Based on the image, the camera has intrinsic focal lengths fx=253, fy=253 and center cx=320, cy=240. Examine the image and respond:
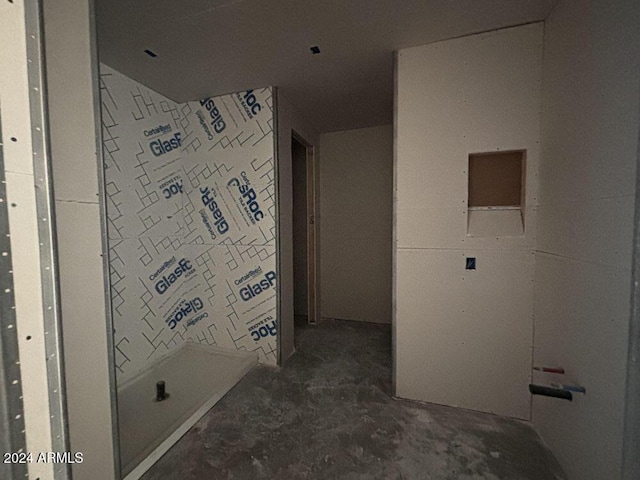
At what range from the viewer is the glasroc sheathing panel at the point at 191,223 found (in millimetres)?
2231

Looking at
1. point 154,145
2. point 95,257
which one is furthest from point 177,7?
point 95,257

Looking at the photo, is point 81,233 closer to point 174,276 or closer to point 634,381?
point 174,276

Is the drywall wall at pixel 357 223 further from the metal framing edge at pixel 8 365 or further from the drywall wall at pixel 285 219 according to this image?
the metal framing edge at pixel 8 365

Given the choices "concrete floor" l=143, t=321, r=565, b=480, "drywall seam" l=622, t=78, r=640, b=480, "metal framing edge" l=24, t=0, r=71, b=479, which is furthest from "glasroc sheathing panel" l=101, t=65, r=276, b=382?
"drywall seam" l=622, t=78, r=640, b=480

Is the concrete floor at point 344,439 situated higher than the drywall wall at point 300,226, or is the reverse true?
the drywall wall at point 300,226

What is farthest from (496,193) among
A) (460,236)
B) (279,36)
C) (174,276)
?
(174,276)

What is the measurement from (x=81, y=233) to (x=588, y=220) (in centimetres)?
222

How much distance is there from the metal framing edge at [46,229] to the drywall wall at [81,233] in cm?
14

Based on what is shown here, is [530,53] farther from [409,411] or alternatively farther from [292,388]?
[292,388]

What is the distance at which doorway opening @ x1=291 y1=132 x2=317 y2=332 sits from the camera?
11.7 feet

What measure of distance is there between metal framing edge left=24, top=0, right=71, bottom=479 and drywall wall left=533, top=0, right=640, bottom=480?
6.64ft

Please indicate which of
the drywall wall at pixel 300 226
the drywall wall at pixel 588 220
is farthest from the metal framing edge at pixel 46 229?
the drywall wall at pixel 300 226

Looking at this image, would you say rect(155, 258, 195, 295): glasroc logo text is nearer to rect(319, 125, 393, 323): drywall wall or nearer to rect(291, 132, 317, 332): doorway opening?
rect(291, 132, 317, 332): doorway opening

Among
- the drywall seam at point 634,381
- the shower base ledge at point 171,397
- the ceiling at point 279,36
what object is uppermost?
the ceiling at point 279,36
